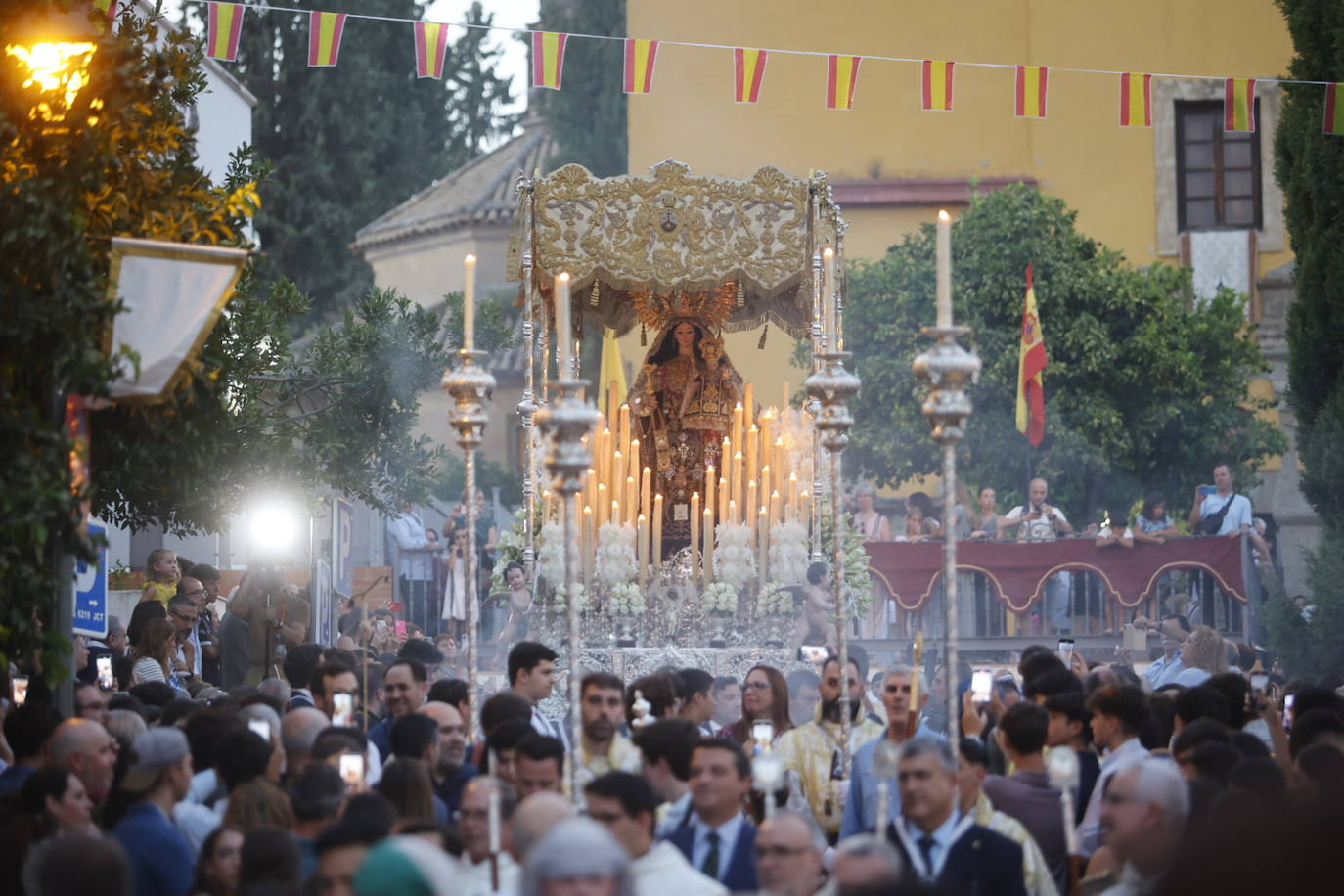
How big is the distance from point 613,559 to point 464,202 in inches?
1279

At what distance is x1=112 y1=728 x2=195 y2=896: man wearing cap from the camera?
796 cm

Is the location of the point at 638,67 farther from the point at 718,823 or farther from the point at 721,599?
the point at 718,823

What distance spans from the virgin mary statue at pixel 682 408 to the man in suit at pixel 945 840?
1025 centimetres

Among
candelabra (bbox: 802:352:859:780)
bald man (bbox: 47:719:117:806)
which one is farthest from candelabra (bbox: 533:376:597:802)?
candelabra (bbox: 802:352:859:780)

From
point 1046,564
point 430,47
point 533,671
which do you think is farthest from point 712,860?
point 1046,564

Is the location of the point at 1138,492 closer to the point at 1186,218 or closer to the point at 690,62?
the point at 1186,218

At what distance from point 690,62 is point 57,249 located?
2694 cm

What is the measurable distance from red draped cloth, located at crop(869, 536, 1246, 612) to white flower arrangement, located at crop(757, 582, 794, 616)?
368 centimetres

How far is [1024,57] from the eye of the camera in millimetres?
36094

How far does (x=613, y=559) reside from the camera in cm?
1692

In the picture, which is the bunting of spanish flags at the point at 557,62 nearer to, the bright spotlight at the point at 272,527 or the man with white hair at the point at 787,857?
the bright spotlight at the point at 272,527

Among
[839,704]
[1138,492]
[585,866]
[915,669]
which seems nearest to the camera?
[585,866]

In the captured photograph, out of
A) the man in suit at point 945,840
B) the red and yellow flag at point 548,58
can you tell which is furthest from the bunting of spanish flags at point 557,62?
the man in suit at point 945,840

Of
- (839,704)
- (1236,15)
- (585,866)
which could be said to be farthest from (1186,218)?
(585,866)
